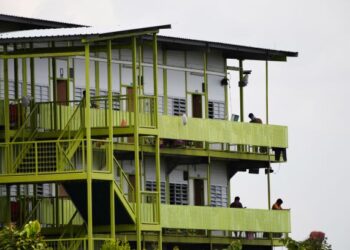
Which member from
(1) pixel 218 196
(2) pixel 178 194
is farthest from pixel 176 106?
(1) pixel 218 196

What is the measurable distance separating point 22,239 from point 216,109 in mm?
42015

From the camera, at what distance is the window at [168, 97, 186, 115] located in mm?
124131

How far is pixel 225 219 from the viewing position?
122m

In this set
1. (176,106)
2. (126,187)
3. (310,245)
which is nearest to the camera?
(310,245)

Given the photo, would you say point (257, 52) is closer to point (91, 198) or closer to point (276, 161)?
point (276, 161)

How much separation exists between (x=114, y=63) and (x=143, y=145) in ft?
13.1

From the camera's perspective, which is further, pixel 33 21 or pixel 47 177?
pixel 33 21

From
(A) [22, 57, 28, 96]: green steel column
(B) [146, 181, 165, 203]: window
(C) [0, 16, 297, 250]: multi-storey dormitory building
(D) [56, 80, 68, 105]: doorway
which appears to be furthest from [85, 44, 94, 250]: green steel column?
(B) [146, 181, 165, 203]: window

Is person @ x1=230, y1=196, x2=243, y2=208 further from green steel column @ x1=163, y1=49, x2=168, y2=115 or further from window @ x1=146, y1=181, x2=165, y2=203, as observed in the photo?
green steel column @ x1=163, y1=49, x2=168, y2=115

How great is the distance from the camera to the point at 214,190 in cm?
12712

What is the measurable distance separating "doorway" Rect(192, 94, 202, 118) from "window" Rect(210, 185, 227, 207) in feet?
11.5

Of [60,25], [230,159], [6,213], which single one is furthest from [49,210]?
[230,159]

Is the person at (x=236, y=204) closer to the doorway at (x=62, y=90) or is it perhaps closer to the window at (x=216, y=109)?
the window at (x=216, y=109)

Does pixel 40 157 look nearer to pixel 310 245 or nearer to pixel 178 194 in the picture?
pixel 310 245
